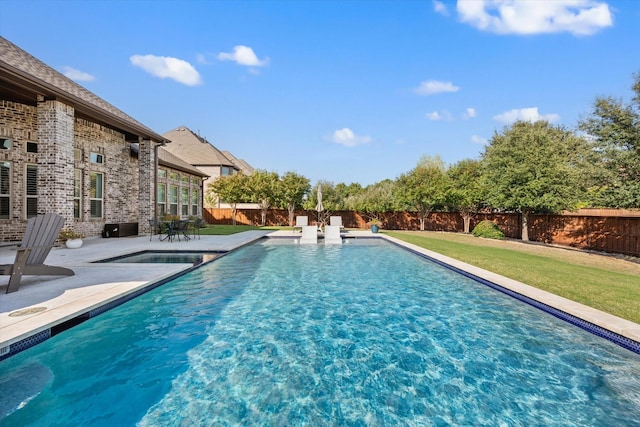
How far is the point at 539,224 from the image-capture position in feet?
65.6

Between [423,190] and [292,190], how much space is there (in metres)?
10.5

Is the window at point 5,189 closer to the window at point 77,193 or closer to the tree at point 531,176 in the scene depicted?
the window at point 77,193

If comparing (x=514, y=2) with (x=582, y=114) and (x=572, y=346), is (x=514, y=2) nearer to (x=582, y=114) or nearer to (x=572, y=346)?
(x=582, y=114)

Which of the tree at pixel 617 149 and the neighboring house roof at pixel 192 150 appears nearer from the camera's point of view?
the tree at pixel 617 149

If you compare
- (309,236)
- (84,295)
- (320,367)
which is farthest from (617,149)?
(84,295)

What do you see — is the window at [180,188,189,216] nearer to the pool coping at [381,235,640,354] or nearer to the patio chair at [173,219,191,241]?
the patio chair at [173,219,191,241]

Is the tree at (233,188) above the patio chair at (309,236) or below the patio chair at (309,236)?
above

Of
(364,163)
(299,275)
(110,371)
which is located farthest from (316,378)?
(364,163)

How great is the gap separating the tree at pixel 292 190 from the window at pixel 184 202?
7573 mm

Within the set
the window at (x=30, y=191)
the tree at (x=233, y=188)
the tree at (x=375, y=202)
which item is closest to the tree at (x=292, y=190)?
the tree at (x=233, y=188)

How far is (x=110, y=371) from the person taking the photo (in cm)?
334

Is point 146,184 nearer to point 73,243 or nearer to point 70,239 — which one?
point 70,239

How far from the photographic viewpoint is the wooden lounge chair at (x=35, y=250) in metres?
5.09

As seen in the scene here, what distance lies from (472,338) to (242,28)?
19.5m
